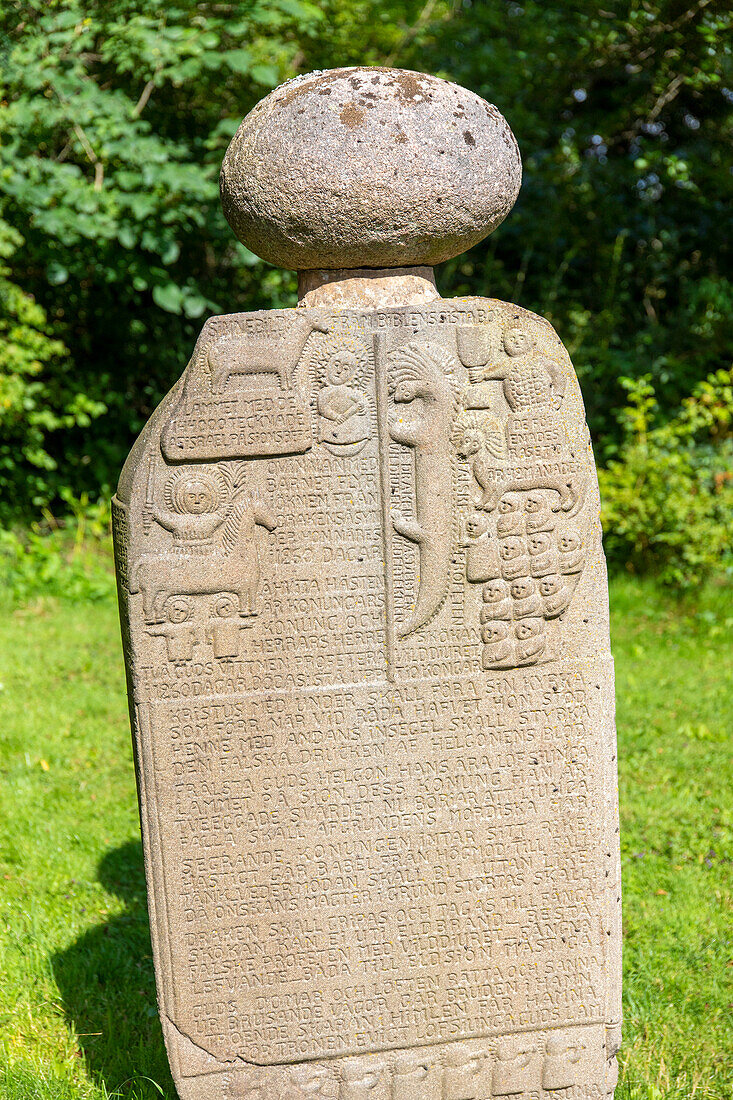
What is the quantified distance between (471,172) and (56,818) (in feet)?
9.67

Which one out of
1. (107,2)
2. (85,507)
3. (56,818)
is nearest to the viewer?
(56,818)

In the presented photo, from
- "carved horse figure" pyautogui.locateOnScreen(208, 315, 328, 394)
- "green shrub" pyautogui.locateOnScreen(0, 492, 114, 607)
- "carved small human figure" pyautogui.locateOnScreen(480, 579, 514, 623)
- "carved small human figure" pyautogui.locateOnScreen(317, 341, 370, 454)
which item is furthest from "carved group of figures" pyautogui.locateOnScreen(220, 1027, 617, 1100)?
"green shrub" pyautogui.locateOnScreen(0, 492, 114, 607)

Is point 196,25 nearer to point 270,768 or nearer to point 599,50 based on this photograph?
point 599,50

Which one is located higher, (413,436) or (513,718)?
(413,436)

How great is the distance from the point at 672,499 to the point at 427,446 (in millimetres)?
4241

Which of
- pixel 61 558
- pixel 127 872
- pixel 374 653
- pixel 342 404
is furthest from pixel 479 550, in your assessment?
pixel 61 558

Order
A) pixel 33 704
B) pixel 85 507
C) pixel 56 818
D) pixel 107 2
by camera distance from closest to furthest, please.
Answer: pixel 56 818 < pixel 33 704 < pixel 107 2 < pixel 85 507

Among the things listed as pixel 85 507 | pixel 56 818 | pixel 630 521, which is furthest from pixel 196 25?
pixel 56 818

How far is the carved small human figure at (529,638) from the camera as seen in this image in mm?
2277

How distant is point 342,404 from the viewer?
217 cm

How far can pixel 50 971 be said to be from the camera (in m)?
3.09

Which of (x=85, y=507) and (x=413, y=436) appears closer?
(x=413, y=436)

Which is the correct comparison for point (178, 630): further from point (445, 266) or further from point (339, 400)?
point (445, 266)

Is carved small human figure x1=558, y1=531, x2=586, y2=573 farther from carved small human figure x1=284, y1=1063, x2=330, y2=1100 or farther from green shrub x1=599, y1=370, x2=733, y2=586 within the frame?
green shrub x1=599, y1=370, x2=733, y2=586
